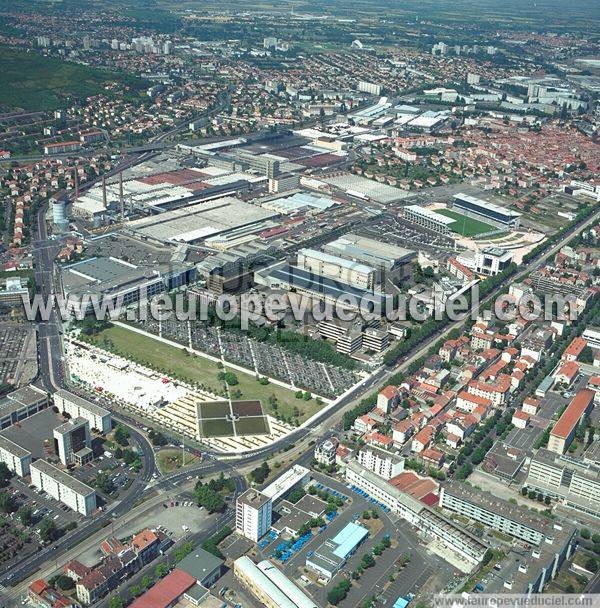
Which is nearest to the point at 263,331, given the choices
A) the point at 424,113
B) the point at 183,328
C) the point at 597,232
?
the point at 183,328

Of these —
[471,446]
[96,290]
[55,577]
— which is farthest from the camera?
[96,290]

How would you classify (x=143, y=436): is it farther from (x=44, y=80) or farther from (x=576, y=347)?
(x=44, y=80)

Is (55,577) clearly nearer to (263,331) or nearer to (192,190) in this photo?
(263,331)

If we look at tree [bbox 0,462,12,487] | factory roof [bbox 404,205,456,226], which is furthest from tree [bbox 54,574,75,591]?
factory roof [bbox 404,205,456,226]

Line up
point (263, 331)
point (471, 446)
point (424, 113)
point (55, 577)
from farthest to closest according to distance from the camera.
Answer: point (424, 113) → point (263, 331) → point (471, 446) → point (55, 577)

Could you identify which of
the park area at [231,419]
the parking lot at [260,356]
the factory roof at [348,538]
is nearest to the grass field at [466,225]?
the parking lot at [260,356]

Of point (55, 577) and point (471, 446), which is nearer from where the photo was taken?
point (55, 577)

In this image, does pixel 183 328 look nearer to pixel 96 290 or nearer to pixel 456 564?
pixel 96 290
